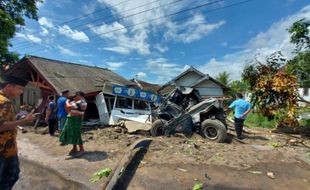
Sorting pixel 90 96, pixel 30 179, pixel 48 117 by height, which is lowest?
pixel 30 179

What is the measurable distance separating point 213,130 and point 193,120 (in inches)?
35.7

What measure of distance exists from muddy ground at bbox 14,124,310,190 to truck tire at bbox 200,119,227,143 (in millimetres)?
355

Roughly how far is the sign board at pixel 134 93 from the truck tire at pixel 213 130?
4.49 metres

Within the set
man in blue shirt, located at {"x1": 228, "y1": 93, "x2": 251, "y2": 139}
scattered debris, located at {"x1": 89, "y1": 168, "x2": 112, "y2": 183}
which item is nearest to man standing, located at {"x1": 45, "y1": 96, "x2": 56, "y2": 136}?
scattered debris, located at {"x1": 89, "y1": 168, "x2": 112, "y2": 183}

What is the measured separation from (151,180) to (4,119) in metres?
3.14

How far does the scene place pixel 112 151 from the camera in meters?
7.61

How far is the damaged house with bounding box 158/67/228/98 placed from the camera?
27.2 metres

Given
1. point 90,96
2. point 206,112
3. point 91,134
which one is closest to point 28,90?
point 90,96

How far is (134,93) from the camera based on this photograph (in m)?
13.0

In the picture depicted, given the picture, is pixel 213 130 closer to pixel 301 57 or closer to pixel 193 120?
pixel 193 120

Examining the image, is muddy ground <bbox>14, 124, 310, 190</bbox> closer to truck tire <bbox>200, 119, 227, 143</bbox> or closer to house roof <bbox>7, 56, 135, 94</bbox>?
truck tire <bbox>200, 119, 227, 143</bbox>

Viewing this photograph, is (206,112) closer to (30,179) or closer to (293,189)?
(293,189)

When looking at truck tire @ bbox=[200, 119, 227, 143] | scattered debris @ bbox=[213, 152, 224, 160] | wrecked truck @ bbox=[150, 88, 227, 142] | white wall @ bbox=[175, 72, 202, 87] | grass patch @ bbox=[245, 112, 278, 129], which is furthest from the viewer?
white wall @ bbox=[175, 72, 202, 87]

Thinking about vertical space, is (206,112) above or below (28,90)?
below
